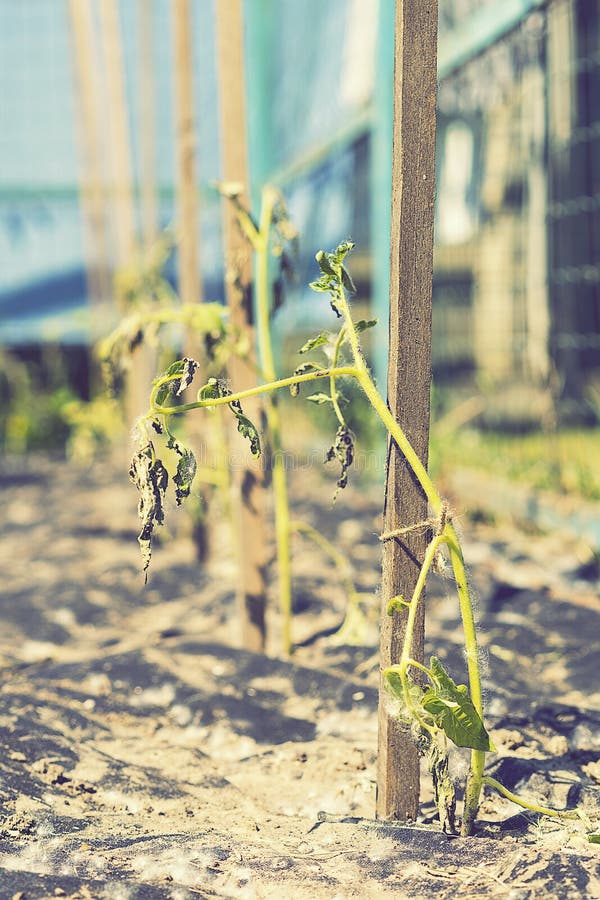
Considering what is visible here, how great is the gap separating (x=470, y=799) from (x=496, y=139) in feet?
12.7

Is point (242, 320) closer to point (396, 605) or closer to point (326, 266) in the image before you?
point (326, 266)

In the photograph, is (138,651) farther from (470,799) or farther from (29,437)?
(29,437)

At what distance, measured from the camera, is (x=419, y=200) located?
1.33 meters

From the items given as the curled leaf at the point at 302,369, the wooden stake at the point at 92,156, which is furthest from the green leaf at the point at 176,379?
the wooden stake at the point at 92,156

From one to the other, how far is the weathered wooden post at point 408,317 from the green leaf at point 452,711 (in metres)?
0.11

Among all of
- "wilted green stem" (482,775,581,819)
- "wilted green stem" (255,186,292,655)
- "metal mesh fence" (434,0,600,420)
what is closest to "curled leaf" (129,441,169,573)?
"wilted green stem" (482,775,581,819)

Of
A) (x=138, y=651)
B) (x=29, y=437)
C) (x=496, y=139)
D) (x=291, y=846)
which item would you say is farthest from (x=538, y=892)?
(x=29, y=437)

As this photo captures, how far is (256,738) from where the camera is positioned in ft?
6.13

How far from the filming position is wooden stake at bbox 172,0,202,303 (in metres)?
2.98

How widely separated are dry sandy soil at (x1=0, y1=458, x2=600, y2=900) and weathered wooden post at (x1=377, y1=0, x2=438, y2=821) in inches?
6.2

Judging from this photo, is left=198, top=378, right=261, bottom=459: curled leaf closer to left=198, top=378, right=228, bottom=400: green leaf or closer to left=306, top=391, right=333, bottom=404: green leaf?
left=198, top=378, right=228, bottom=400: green leaf

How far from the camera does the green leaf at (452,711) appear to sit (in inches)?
50.0

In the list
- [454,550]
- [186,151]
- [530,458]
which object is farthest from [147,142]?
[454,550]

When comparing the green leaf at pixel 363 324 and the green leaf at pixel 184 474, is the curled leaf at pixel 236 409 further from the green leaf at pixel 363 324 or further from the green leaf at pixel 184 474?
the green leaf at pixel 363 324
